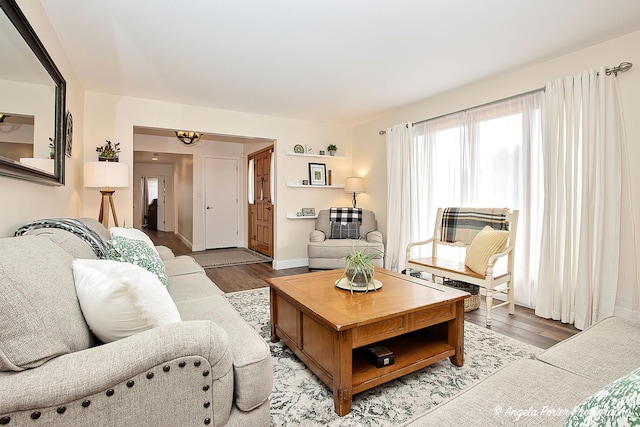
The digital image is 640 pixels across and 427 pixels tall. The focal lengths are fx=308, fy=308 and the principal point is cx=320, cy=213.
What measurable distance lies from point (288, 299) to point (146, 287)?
1.01 meters

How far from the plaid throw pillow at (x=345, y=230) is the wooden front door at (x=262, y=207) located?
1.38m

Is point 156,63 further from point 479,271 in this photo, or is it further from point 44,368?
point 479,271

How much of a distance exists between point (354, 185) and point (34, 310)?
448cm

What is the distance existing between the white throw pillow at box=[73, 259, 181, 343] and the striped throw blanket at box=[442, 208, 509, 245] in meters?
2.99

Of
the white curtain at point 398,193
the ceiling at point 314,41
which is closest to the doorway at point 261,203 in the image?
the white curtain at point 398,193

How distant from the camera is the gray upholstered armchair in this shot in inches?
176

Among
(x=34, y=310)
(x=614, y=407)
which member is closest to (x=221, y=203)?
(x=34, y=310)

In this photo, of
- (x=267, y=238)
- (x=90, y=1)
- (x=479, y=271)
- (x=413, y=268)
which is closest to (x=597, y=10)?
(x=479, y=271)

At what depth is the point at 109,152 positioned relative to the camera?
11.6 feet

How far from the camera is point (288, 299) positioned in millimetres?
1972

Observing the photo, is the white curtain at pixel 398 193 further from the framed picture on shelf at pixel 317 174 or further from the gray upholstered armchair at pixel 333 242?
the framed picture on shelf at pixel 317 174

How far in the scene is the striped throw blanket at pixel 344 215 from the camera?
4.90 meters

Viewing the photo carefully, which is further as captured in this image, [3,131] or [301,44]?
[301,44]

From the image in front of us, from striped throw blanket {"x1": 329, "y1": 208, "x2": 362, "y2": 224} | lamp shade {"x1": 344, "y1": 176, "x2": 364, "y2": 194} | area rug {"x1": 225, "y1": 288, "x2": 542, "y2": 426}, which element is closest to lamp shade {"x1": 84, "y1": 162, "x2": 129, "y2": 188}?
area rug {"x1": 225, "y1": 288, "x2": 542, "y2": 426}
